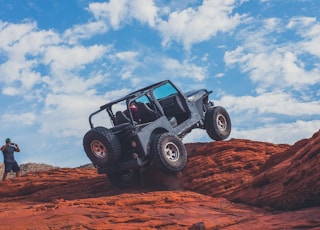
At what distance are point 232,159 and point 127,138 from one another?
9.05ft

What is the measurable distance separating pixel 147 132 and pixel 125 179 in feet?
5.25

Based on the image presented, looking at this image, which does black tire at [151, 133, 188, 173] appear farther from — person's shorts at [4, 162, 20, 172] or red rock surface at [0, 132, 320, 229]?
person's shorts at [4, 162, 20, 172]

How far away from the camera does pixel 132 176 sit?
12070 millimetres

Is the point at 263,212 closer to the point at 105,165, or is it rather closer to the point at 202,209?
the point at 202,209

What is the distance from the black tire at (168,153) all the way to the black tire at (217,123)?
180 centimetres

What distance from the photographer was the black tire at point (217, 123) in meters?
13.0

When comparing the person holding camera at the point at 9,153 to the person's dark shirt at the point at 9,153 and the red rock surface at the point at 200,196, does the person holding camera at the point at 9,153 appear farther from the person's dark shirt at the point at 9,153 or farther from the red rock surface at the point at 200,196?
the red rock surface at the point at 200,196

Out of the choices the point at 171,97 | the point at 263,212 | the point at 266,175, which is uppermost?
the point at 171,97

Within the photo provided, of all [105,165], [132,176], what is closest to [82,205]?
[105,165]

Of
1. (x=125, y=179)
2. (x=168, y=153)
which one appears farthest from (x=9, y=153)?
(x=168, y=153)

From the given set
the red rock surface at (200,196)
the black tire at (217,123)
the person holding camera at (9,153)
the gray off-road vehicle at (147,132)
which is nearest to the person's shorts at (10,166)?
the person holding camera at (9,153)

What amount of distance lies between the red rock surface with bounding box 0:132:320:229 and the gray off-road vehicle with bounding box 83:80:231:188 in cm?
53

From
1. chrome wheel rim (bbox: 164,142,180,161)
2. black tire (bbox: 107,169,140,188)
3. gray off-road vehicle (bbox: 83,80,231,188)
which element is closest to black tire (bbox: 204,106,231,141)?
gray off-road vehicle (bbox: 83,80,231,188)

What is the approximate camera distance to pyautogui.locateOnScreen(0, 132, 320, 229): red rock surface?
7949 mm
